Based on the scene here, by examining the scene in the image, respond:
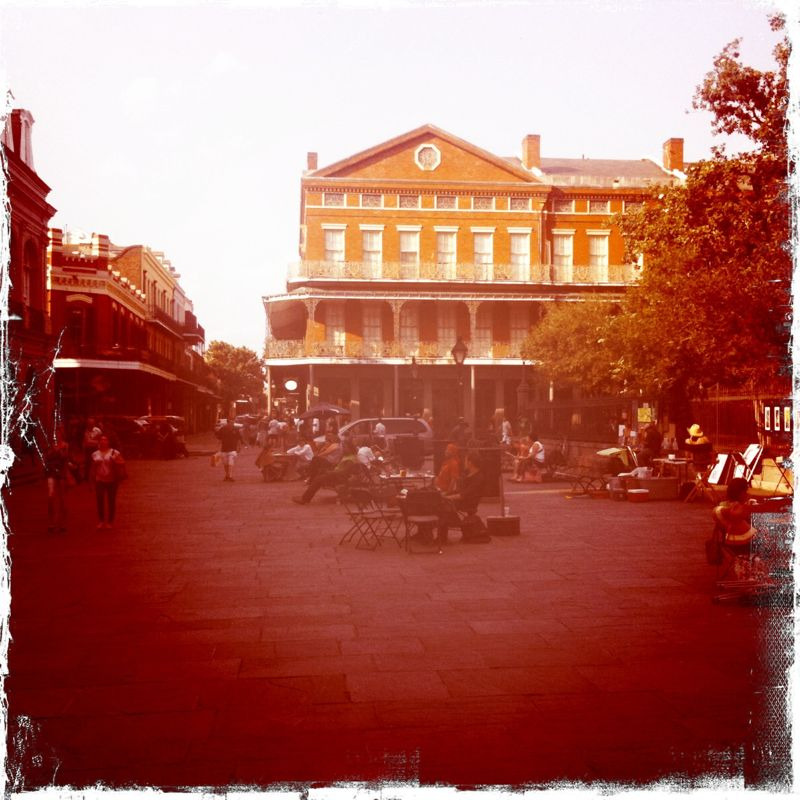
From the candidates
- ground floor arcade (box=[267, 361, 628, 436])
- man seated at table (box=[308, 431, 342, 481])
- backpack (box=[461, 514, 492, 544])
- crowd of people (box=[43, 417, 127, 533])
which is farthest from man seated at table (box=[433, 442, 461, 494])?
ground floor arcade (box=[267, 361, 628, 436])

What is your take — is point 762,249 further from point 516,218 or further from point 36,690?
point 516,218

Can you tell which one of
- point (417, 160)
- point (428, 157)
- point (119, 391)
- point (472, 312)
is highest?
→ point (428, 157)

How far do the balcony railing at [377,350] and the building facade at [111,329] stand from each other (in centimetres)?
604

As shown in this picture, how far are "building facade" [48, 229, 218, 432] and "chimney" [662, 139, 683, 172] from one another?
25.7 metres

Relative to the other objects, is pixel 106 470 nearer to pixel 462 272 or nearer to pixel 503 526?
pixel 503 526

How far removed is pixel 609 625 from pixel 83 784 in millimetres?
4070

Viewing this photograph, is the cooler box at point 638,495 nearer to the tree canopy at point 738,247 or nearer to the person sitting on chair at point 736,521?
the tree canopy at point 738,247

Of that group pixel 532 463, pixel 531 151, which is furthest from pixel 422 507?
pixel 531 151

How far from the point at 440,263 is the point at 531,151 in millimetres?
7816

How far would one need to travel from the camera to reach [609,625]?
677 centimetres

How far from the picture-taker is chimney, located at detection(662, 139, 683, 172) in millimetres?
43938

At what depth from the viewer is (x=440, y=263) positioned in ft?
134

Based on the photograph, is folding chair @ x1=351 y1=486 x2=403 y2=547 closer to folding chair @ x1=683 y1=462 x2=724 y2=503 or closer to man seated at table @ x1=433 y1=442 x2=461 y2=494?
man seated at table @ x1=433 y1=442 x2=461 y2=494

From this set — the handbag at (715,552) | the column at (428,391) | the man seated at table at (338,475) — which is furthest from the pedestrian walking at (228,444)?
the column at (428,391)
